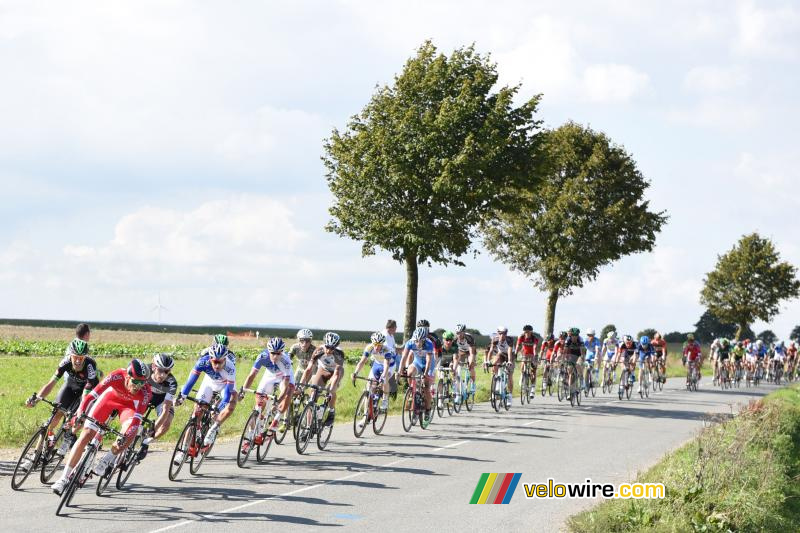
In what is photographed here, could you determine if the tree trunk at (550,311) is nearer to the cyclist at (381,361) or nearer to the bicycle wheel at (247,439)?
the cyclist at (381,361)

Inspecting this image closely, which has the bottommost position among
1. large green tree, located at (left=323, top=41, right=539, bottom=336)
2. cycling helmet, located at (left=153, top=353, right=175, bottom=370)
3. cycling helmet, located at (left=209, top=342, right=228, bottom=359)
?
cycling helmet, located at (left=153, top=353, right=175, bottom=370)

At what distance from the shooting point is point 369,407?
18.1 m

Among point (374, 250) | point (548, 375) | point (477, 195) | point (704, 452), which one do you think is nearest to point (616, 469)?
point (704, 452)

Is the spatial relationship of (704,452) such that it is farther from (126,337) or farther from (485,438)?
(126,337)

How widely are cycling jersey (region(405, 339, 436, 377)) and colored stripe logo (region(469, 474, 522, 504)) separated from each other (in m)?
5.99

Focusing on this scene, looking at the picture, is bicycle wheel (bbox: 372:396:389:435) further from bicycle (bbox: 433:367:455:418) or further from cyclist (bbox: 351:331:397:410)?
bicycle (bbox: 433:367:455:418)

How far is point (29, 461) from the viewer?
38.8 feet

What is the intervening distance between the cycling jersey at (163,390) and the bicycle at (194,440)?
0.27m

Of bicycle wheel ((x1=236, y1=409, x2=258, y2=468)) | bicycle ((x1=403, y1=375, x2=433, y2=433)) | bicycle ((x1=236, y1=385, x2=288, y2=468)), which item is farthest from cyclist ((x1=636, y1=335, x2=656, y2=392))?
bicycle wheel ((x1=236, y1=409, x2=258, y2=468))

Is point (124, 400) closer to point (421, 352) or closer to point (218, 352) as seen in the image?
point (218, 352)

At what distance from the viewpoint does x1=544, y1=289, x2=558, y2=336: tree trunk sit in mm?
52438

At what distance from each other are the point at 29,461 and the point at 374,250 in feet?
74.2

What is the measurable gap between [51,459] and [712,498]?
873 cm

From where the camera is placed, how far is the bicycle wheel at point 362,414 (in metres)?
17.9
